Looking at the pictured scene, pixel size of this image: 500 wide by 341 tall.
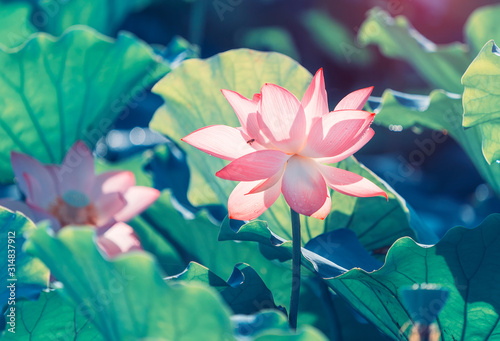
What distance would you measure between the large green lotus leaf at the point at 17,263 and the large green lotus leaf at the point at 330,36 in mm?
1374

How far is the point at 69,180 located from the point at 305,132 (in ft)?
1.21

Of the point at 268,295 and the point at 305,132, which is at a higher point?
the point at 305,132

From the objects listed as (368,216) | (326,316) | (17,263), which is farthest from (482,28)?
(17,263)

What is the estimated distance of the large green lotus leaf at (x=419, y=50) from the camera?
3.18 ft

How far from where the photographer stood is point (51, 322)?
0.51m

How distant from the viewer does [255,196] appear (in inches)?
19.1

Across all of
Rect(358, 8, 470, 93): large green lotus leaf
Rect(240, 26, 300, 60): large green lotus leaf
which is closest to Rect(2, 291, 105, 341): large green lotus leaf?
Rect(358, 8, 470, 93): large green lotus leaf

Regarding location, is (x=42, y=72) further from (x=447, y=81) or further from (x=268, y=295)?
(x=447, y=81)

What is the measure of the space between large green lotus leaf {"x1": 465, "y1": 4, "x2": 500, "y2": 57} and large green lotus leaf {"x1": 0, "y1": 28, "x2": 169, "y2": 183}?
62cm

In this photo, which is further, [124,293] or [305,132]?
[305,132]

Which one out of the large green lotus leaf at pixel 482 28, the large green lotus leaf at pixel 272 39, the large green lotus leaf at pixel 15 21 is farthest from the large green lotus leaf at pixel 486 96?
the large green lotus leaf at pixel 272 39

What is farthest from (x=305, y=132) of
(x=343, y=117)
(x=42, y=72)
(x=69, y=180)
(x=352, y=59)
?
(x=352, y=59)

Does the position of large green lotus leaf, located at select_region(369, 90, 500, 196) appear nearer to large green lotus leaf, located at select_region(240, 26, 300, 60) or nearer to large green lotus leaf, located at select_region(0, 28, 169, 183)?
large green lotus leaf, located at select_region(0, 28, 169, 183)

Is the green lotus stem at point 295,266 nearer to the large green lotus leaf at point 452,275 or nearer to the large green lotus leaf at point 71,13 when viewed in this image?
the large green lotus leaf at point 452,275
